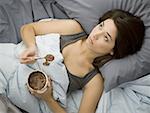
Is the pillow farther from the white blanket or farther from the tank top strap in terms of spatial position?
the white blanket

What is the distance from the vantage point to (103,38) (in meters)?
1.37

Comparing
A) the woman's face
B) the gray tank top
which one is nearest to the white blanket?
the gray tank top

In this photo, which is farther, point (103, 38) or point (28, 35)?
point (28, 35)

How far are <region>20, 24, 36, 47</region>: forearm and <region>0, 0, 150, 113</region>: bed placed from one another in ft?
0.30

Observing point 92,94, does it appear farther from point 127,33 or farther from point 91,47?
point 127,33

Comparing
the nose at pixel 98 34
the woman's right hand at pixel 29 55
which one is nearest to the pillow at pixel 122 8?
the nose at pixel 98 34

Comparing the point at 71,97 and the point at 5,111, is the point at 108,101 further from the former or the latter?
the point at 5,111

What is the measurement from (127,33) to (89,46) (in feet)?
0.59

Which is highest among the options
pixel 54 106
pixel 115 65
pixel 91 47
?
pixel 91 47

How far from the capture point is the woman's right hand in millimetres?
1402

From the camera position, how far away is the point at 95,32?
1.38m

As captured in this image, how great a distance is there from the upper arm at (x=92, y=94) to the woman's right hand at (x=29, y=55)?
28 cm

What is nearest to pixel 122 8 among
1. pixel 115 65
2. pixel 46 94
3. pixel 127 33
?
pixel 127 33

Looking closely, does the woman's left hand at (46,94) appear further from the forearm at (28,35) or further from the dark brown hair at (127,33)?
the dark brown hair at (127,33)
